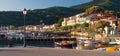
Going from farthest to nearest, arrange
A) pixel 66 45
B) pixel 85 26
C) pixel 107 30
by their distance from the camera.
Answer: pixel 85 26, pixel 107 30, pixel 66 45

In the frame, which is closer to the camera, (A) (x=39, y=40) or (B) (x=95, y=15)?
(A) (x=39, y=40)

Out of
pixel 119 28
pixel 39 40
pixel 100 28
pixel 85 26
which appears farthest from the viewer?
pixel 85 26

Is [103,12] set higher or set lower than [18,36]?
higher

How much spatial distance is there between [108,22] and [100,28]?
358 inches

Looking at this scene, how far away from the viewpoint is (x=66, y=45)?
72.4 metres

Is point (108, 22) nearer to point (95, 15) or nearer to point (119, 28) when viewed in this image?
point (119, 28)

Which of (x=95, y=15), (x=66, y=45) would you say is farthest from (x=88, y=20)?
(x=66, y=45)

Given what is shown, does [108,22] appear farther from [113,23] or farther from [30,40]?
[30,40]

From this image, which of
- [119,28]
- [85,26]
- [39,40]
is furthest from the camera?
[85,26]

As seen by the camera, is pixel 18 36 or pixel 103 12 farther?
pixel 103 12

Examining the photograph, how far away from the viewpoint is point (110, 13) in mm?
189875

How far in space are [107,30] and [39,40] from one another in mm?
29497

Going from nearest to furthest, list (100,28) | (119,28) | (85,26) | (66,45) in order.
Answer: (66,45) → (119,28) → (100,28) → (85,26)

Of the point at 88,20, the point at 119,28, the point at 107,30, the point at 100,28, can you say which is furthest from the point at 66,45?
the point at 88,20
